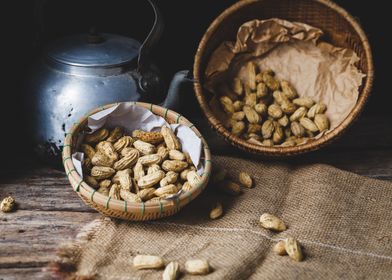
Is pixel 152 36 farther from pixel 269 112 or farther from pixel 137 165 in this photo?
pixel 269 112

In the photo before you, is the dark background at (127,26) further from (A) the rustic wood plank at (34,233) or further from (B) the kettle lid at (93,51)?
(A) the rustic wood plank at (34,233)

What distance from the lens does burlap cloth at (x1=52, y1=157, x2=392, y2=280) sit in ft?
3.83

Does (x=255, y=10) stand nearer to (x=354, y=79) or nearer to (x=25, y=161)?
(x=354, y=79)

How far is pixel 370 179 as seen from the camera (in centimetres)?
145

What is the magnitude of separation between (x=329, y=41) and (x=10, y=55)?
90cm

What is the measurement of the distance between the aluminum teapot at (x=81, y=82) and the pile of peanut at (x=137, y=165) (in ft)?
0.29

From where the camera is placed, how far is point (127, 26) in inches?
67.4

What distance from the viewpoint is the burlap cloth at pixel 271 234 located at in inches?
45.9

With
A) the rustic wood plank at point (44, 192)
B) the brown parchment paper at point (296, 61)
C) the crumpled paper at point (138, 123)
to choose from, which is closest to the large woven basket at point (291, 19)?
the brown parchment paper at point (296, 61)

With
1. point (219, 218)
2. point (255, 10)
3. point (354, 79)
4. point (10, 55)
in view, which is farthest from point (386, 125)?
point (10, 55)

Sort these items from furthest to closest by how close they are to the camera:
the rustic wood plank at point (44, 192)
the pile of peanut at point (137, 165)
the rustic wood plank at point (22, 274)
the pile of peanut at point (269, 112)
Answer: the pile of peanut at point (269, 112), the rustic wood plank at point (44, 192), the pile of peanut at point (137, 165), the rustic wood plank at point (22, 274)

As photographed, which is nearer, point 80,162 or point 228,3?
point 80,162

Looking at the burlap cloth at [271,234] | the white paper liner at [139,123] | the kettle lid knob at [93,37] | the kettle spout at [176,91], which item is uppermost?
the kettle lid knob at [93,37]

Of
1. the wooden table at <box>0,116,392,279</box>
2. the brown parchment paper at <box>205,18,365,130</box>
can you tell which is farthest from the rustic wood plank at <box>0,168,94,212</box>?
the brown parchment paper at <box>205,18,365,130</box>
